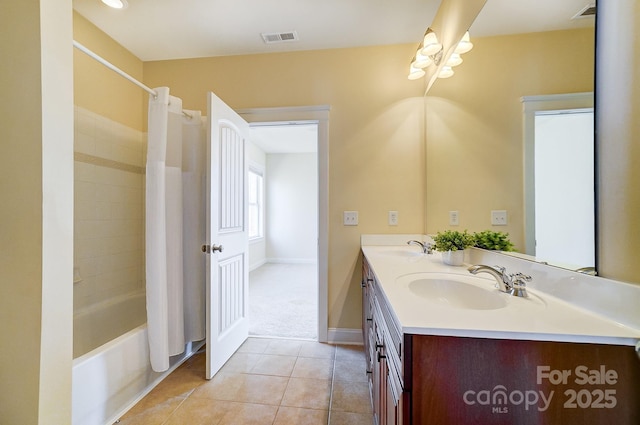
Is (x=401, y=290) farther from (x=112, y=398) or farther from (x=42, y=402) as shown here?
(x=112, y=398)

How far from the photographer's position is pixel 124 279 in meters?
2.14

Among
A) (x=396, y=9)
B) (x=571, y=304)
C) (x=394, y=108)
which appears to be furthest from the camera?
(x=394, y=108)

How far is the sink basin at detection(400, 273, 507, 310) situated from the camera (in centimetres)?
104

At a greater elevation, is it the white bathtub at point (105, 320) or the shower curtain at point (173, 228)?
the shower curtain at point (173, 228)

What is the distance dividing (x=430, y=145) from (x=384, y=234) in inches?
32.7

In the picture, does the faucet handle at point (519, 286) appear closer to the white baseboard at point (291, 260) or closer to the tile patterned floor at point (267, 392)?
the tile patterned floor at point (267, 392)

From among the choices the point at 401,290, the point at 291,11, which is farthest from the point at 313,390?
the point at 291,11

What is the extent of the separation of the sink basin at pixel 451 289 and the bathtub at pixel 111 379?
162cm

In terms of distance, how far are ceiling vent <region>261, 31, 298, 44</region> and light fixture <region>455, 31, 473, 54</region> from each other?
126 cm

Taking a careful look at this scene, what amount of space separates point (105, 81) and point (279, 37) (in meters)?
1.48

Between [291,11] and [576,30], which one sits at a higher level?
[291,11]

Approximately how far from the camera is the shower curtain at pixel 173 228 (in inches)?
62.6

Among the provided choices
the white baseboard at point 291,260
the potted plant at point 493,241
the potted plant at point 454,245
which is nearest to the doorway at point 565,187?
the potted plant at point 493,241

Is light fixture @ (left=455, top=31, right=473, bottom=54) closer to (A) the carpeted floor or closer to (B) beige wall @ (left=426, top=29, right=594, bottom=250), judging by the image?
(B) beige wall @ (left=426, top=29, right=594, bottom=250)
